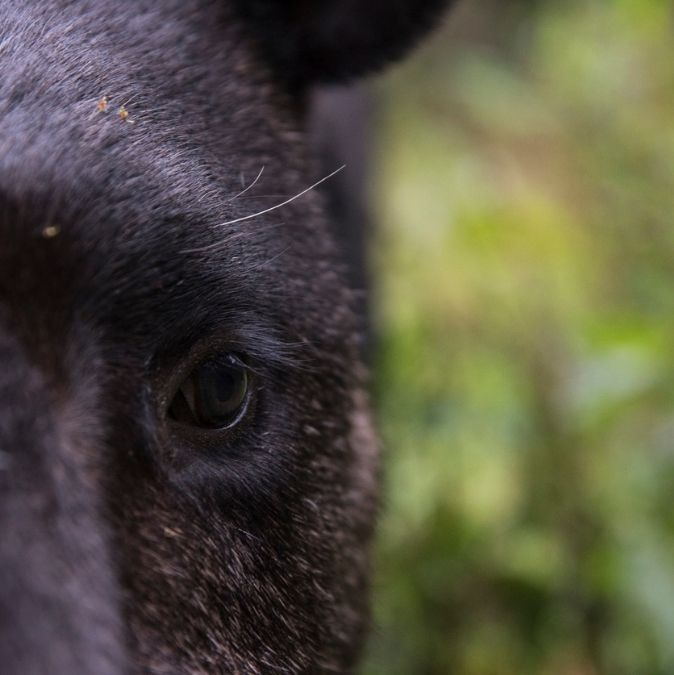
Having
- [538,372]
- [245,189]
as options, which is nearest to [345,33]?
[245,189]

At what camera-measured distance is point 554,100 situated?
20.2ft

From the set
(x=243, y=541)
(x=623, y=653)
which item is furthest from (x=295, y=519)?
(x=623, y=653)

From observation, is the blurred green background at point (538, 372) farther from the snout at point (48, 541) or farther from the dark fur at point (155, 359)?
the snout at point (48, 541)

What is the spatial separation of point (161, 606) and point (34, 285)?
0.58 meters

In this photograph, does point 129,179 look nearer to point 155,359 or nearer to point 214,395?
point 155,359

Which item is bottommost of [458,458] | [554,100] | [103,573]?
[103,573]

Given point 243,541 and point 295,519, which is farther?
point 295,519

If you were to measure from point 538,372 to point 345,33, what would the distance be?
2105 mm

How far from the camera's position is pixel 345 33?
2998mm

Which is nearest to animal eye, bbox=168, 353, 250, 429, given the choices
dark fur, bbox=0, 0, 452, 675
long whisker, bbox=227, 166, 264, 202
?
dark fur, bbox=0, 0, 452, 675

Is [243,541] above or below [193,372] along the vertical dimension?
below

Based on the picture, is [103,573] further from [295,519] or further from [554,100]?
[554,100]

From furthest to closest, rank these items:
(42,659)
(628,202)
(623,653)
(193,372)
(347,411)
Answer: (628,202) → (623,653) → (347,411) → (193,372) → (42,659)

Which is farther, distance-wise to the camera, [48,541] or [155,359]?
[155,359]
